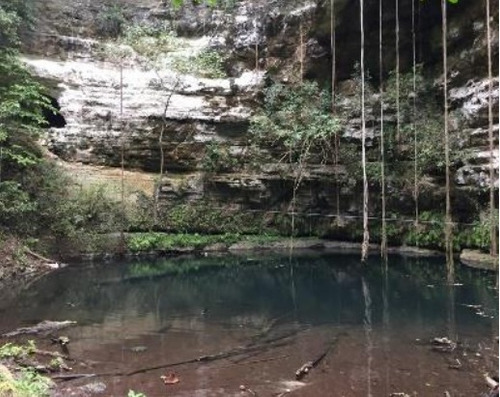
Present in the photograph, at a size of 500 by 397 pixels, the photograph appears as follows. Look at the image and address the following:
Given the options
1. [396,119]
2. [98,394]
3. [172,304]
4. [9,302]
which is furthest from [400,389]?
[396,119]

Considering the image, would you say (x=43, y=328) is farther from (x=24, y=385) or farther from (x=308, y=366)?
(x=308, y=366)

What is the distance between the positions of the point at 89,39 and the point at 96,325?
18028mm

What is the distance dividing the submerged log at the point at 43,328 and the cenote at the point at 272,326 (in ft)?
0.85

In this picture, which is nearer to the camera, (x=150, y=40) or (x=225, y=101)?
(x=225, y=101)

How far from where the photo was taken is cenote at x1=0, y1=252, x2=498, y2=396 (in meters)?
6.77

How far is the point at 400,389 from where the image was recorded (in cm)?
644

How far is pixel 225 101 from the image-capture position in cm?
2181

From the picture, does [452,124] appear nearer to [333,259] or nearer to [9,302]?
[333,259]

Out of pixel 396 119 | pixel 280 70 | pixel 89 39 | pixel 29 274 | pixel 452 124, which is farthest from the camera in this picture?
pixel 89 39

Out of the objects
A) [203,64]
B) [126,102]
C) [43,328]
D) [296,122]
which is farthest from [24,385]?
[203,64]

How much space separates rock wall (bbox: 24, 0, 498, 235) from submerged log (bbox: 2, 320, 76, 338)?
441 inches

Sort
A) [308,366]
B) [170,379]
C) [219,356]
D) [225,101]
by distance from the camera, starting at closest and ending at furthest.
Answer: [170,379], [308,366], [219,356], [225,101]

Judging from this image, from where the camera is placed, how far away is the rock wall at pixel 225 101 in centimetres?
2025

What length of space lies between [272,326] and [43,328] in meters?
3.96
